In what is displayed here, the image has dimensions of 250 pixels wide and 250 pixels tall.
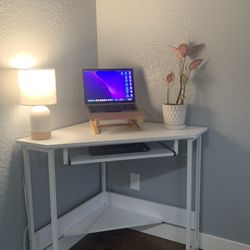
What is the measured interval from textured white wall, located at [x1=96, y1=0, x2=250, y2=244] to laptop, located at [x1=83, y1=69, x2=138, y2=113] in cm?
17

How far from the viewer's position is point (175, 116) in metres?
1.84

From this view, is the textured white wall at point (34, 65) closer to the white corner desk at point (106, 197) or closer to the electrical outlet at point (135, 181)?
the white corner desk at point (106, 197)

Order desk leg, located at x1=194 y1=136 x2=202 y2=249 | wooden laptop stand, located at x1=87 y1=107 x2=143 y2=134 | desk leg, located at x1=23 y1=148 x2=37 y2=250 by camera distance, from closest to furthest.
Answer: desk leg, located at x1=23 y1=148 x2=37 y2=250 → wooden laptop stand, located at x1=87 y1=107 x2=143 y2=134 → desk leg, located at x1=194 y1=136 x2=202 y2=249

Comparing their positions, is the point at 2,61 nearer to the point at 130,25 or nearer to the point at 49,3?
the point at 49,3

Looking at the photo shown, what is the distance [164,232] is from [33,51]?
1510 mm

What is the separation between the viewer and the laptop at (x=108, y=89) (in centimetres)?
196

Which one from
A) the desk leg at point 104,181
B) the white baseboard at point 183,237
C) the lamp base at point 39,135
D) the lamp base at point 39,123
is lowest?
the white baseboard at point 183,237

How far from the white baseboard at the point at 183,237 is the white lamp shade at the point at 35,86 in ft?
4.14

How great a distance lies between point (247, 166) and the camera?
1853 millimetres

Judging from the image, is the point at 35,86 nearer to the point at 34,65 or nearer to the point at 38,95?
the point at 38,95

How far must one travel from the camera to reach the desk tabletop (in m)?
1.57

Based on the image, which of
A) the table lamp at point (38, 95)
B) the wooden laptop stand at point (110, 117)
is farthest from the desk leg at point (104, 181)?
the table lamp at point (38, 95)

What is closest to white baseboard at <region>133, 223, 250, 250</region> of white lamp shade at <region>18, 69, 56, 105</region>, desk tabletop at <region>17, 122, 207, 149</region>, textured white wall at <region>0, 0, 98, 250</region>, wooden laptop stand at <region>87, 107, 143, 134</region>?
textured white wall at <region>0, 0, 98, 250</region>

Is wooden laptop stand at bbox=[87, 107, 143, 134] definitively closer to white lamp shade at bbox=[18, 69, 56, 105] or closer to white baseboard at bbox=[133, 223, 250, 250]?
white lamp shade at bbox=[18, 69, 56, 105]
